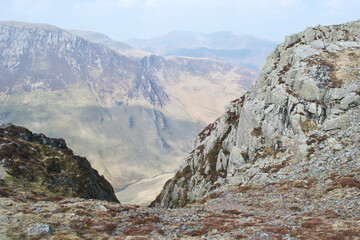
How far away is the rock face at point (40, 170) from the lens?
54188 mm

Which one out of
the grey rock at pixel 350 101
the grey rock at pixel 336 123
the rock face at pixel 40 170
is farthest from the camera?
the rock face at pixel 40 170

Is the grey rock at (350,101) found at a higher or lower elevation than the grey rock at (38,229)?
higher

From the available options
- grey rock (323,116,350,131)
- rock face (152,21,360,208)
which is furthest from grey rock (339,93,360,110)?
grey rock (323,116,350,131)

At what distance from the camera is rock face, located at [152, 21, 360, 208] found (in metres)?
42.9

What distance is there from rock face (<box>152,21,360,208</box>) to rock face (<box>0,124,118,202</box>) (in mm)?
34272

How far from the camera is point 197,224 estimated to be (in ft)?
89.0

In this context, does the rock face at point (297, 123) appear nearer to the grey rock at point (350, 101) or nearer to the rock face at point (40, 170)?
the grey rock at point (350, 101)

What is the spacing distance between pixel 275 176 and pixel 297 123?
47.5 feet

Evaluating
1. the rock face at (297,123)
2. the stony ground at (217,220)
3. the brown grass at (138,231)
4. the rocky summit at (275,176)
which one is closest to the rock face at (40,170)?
the rocky summit at (275,176)

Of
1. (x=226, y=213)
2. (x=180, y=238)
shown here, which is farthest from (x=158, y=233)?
(x=226, y=213)

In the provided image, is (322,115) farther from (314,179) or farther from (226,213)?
(226,213)

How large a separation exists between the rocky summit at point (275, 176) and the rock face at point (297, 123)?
221 millimetres

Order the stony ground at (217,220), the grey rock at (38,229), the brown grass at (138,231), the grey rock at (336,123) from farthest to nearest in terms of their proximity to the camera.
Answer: the grey rock at (336,123) < the brown grass at (138,231) < the grey rock at (38,229) < the stony ground at (217,220)

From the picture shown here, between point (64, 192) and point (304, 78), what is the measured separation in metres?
65.4
